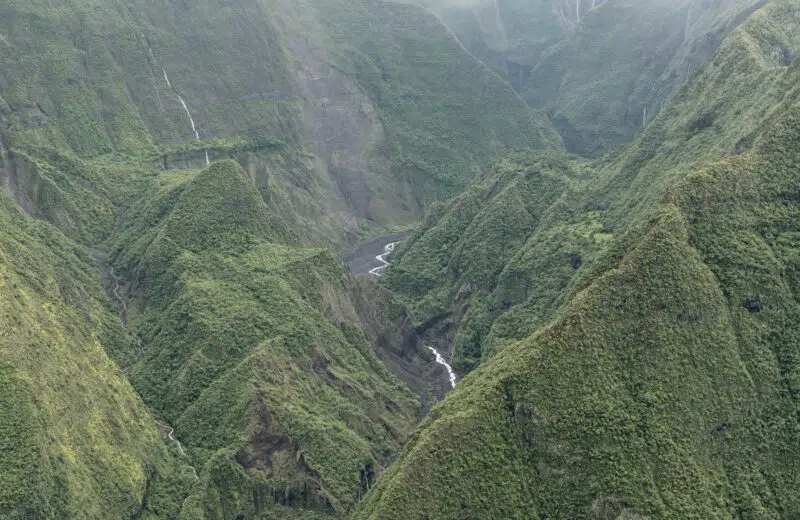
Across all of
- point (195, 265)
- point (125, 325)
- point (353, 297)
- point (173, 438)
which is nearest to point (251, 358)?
point (173, 438)

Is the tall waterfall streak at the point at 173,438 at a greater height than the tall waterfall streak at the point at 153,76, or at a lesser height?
lesser

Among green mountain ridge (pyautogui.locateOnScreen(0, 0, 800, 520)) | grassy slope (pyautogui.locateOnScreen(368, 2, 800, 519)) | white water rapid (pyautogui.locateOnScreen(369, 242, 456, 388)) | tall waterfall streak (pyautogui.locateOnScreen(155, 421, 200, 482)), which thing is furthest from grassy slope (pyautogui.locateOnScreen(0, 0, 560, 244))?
grassy slope (pyautogui.locateOnScreen(368, 2, 800, 519))

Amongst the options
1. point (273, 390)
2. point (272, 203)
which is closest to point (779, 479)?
point (273, 390)

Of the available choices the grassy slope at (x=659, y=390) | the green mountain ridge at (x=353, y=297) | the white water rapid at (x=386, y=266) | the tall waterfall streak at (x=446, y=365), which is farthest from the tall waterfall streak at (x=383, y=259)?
the grassy slope at (x=659, y=390)

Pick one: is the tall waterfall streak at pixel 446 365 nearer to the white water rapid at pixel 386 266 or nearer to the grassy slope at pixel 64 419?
the white water rapid at pixel 386 266

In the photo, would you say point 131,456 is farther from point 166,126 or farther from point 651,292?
point 166,126

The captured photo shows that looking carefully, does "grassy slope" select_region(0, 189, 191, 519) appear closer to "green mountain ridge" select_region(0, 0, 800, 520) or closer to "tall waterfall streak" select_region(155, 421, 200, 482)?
"green mountain ridge" select_region(0, 0, 800, 520)

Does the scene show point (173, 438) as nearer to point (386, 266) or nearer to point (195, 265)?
point (195, 265)
